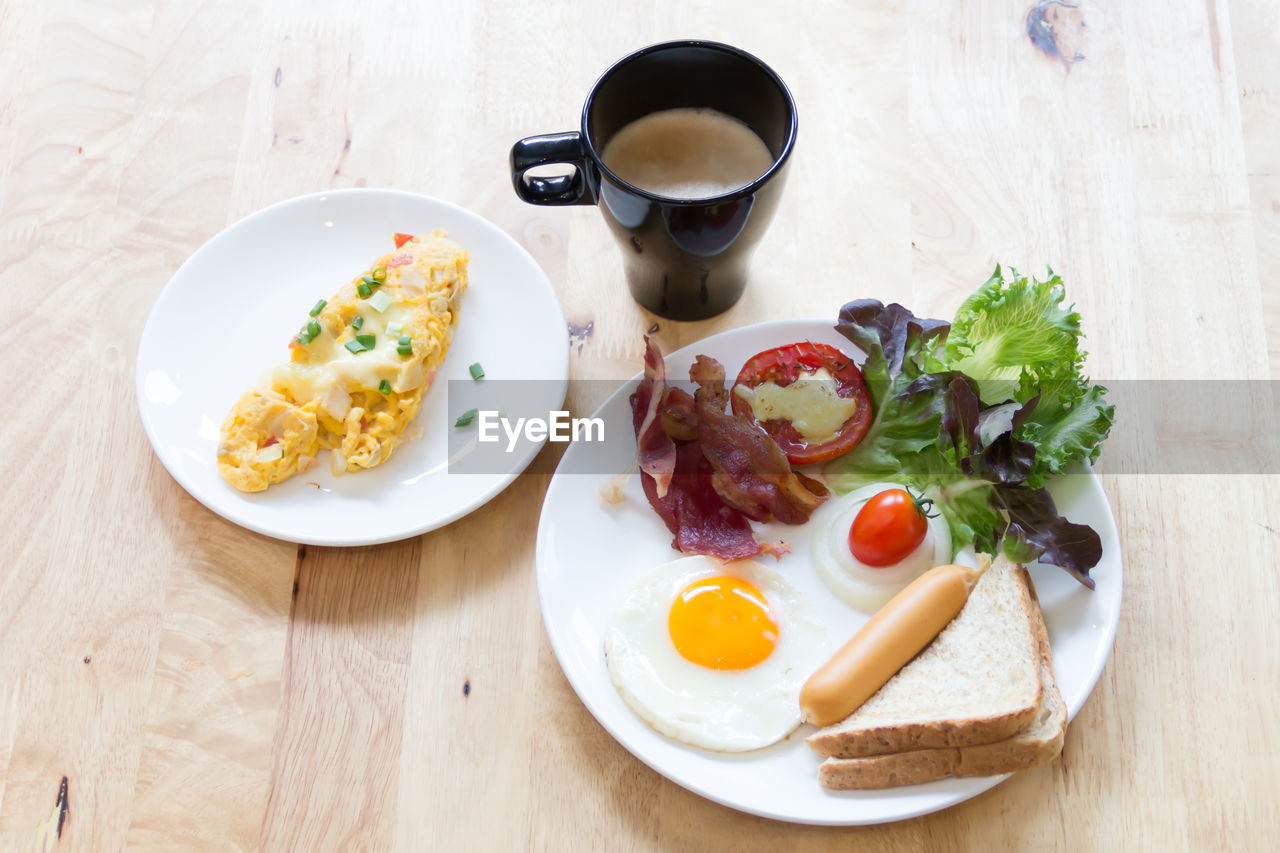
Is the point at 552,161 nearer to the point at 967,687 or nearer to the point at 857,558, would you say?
the point at 857,558

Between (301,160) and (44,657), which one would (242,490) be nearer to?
(44,657)

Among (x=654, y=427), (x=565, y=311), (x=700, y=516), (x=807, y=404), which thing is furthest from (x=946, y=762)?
(x=565, y=311)

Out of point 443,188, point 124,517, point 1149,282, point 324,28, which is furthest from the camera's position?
point 324,28

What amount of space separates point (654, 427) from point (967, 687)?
36.4 inches

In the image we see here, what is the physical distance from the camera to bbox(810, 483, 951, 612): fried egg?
7.57 feet

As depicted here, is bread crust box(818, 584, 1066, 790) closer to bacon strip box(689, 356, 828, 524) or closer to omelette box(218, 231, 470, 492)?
bacon strip box(689, 356, 828, 524)

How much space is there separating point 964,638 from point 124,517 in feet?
7.08

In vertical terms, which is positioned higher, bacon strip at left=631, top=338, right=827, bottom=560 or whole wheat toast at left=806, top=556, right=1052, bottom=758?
bacon strip at left=631, top=338, right=827, bottom=560

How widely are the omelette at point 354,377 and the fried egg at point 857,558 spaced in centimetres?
109

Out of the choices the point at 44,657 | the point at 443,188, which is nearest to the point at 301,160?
the point at 443,188

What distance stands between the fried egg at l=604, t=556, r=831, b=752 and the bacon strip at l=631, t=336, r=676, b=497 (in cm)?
23

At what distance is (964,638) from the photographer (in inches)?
87.0

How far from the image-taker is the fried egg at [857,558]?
2307mm
